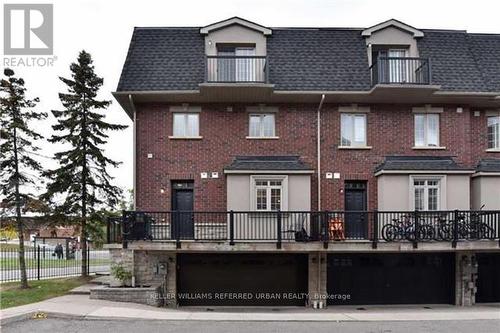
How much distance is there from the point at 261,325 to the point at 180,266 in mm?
5488

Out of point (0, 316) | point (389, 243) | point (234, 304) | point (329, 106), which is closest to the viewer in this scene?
point (0, 316)

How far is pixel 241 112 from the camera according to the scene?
57.4ft

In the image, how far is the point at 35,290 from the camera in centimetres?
1597

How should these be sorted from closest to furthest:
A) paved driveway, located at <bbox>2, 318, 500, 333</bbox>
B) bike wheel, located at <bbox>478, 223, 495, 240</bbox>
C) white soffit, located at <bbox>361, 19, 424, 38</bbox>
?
paved driveway, located at <bbox>2, 318, 500, 333</bbox> < bike wheel, located at <bbox>478, 223, 495, 240</bbox> < white soffit, located at <bbox>361, 19, 424, 38</bbox>

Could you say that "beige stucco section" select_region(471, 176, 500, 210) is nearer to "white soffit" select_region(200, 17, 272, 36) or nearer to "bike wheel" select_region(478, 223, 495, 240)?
"bike wheel" select_region(478, 223, 495, 240)

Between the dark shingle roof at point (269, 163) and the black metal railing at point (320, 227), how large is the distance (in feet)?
5.62

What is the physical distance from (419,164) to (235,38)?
797 cm

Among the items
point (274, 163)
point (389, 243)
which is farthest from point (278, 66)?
point (389, 243)

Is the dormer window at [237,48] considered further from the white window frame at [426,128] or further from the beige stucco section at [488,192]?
the beige stucco section at [488,192]

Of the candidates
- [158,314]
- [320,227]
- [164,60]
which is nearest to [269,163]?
[320,227]

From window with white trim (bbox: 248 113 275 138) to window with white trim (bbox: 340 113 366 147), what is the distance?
2584 mm

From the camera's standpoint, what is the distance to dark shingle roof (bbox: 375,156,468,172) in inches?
647

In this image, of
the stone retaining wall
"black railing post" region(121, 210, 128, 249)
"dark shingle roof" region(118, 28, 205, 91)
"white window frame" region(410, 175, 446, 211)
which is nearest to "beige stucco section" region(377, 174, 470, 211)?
"white window frame" region(410, 175, 446, 211)

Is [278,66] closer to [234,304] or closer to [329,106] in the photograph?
[329,106]
